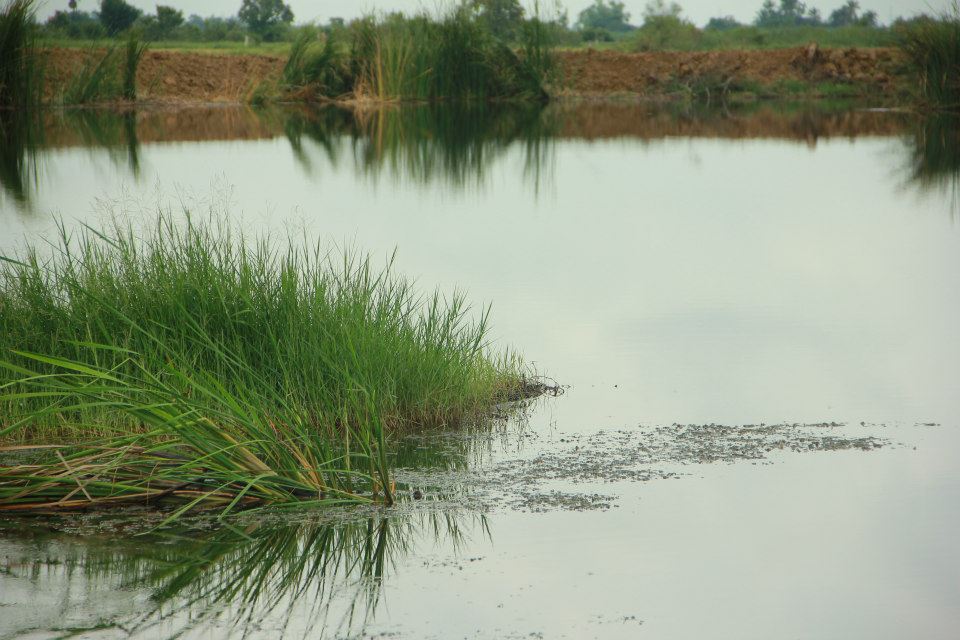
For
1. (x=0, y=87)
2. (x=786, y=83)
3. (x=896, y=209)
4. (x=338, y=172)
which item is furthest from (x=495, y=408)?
(x=786, y=83)

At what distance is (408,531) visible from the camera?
12.3 ft

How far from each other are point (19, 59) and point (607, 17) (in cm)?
→ 7756

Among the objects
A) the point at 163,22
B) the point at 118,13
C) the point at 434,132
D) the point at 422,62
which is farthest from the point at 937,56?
the point at 118,13

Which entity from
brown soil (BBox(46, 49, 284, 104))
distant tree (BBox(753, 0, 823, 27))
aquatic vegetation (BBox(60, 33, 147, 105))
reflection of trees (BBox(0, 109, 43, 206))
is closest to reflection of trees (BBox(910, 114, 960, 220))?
reflection of trees (BBox(0, 109, 43, 206))

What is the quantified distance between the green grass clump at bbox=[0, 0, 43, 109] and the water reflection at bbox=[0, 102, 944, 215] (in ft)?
1.76

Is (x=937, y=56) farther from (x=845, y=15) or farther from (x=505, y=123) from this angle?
(x=845, y=15)

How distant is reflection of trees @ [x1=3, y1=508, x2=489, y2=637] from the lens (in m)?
3.17

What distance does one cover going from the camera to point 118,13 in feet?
170

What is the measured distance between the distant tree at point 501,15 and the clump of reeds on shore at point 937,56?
29.6ft

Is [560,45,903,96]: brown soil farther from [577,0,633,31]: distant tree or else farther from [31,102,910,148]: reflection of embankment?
[577,0,633,31]: distant tree

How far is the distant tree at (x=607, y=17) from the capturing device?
3533 inches

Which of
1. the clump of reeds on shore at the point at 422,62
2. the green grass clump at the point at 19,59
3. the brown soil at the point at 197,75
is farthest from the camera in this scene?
the brown soil at the point at 197,75

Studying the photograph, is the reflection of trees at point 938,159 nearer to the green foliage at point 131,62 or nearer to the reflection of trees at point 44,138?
the reflection of trees at point 44,138

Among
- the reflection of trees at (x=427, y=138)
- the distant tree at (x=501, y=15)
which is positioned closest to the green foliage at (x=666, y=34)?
the distant tree at (x=501, y=15)
